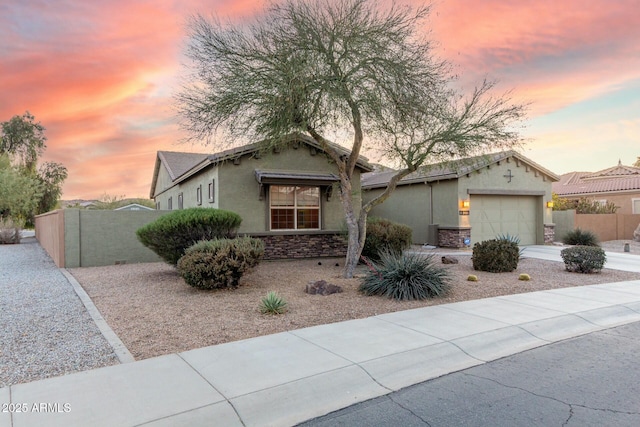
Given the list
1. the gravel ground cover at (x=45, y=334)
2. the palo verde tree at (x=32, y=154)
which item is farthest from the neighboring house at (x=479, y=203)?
the palo verde tree at (x=32, y=154)

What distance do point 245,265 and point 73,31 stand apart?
25.5 feet

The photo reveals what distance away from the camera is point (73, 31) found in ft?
36.1

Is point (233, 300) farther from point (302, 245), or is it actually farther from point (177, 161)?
point (177, 161)

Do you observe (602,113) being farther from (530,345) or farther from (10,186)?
(10,186)

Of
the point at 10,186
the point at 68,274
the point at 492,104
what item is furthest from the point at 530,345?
the point at 10,186

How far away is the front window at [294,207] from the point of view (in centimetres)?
1577

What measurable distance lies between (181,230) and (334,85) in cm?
533

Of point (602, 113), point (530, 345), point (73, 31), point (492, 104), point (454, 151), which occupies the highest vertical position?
point (73, 31)

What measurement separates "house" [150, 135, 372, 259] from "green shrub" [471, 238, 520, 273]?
4594mm

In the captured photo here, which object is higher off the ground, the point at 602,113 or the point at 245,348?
the point at 602,113

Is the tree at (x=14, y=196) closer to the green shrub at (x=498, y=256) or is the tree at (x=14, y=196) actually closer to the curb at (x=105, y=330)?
the curb at (x=105, y=330)

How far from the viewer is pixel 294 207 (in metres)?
16.1

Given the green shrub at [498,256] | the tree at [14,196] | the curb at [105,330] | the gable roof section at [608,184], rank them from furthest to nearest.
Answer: the gable roof section at [608,184]
the tree at [14,196]
the green shrub at [498,256]
the curb at [105,330]

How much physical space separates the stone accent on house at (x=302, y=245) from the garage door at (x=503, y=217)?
7.06 metres
